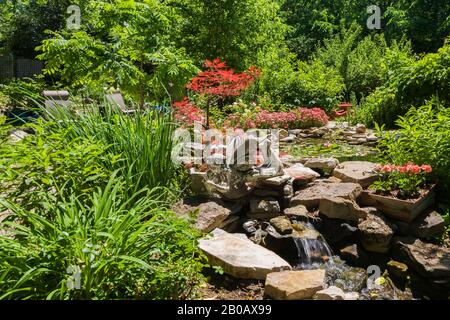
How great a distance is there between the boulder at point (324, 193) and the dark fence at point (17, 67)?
1384 cm

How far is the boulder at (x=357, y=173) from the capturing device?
4.68m

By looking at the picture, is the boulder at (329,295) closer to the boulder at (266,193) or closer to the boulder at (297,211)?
the boulder at (297,211)

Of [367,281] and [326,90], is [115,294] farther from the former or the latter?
[326,90]

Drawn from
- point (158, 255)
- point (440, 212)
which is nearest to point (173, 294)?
point (158, 255)

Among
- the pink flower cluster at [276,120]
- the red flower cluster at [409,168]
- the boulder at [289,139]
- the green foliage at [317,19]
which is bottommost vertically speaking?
the red flower cluster at [409,168]

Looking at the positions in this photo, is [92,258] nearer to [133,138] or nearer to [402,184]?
[133,138]

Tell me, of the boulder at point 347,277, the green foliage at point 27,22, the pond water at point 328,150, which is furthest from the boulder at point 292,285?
the green foliage at point 27,22

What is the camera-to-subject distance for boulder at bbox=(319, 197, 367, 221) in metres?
4.21

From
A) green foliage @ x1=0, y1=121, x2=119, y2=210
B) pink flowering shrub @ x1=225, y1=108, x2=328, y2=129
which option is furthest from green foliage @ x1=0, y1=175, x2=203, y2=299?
pink flowering shrub @ x1=225, y1=108, x2=328, y2=129

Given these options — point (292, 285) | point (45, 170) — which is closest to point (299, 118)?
point (292, 285)

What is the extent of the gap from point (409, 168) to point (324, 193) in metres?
0.85

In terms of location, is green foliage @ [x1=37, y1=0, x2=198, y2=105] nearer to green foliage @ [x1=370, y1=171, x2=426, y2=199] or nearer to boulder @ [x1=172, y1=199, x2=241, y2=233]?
boulder @ [x1=172, y1=199, x2=241, y2=233]

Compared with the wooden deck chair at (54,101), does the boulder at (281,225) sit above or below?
below

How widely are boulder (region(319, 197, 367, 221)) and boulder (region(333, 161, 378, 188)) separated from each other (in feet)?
1.63
